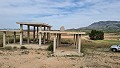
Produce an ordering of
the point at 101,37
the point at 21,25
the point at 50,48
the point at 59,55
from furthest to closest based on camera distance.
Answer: the point at 101,37, the point at 21,25, the point at 50,48, the point at 59,55

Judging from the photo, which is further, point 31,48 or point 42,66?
point 31,48

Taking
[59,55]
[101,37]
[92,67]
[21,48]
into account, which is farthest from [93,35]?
[92,67]

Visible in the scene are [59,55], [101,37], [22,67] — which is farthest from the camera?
[101,37]

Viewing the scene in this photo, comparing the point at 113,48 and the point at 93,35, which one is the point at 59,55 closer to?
the point at 113,48

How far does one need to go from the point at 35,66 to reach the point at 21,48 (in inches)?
592

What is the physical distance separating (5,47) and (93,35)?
3326 centimetres

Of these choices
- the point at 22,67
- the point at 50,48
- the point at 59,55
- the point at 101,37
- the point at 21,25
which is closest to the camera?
the point at 22,67

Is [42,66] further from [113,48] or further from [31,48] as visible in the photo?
[113,48]

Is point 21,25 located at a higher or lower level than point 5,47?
higher

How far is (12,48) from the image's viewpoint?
3394 centimetres

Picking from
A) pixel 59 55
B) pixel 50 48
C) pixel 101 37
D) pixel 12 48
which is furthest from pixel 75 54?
pixel 101 37

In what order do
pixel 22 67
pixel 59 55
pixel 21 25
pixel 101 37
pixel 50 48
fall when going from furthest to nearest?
pixel 101 37 → pixel 21 25 → pixel 50 48 → pixel 59 55 → pixel 22 67

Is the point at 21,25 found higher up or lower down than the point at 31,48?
higher up

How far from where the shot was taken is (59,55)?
87.9 ft
